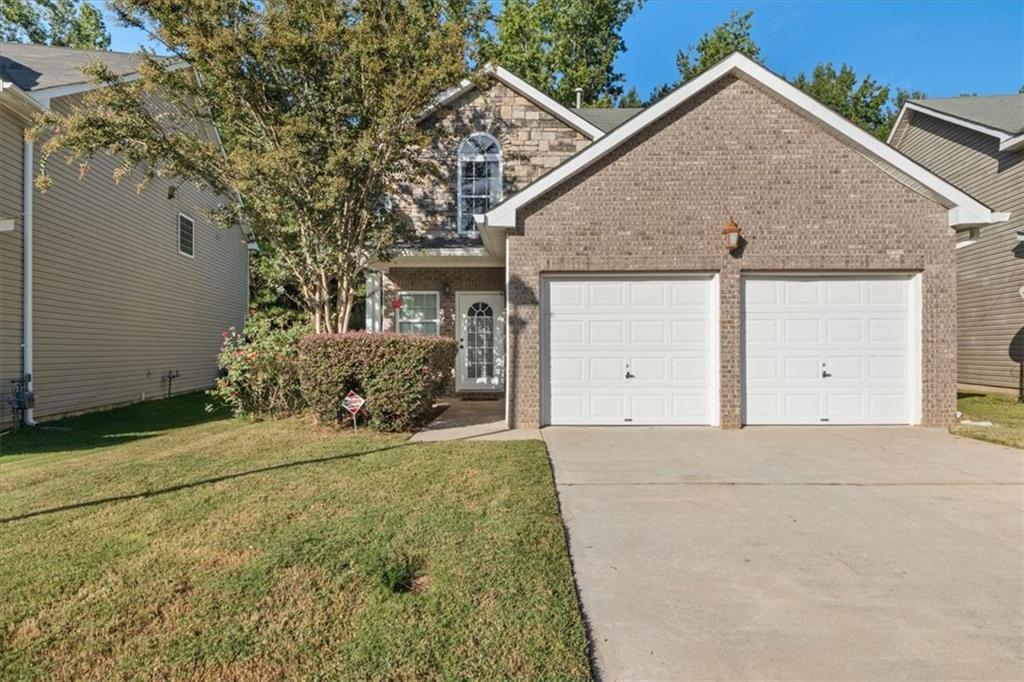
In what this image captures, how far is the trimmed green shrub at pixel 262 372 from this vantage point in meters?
8.70

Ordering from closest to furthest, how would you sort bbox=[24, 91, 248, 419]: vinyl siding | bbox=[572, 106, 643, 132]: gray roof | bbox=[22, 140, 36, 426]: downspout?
1. bbox=[22, 140, 36, 426]: downspout
2. bbox=[24, 91, 248, 419]: vinyl siding
3. bbox=[572, 106, 643, 132]: gray roof

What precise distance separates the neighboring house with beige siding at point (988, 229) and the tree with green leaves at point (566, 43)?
14203 mm

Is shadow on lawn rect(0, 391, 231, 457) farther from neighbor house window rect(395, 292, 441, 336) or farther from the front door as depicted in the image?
the front door

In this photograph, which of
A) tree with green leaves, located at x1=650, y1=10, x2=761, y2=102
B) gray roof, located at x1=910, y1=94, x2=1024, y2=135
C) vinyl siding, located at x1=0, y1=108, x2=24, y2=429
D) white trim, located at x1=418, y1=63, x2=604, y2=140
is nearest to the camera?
vinyl siding, located at x1=0, y1=108, x2=24, y2=429

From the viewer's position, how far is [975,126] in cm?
1311

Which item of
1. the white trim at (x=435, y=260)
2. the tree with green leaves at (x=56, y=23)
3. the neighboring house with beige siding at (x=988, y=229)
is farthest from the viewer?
the tree with green leaves at (x=56, y=23)

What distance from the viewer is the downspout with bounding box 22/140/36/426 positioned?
8852 mm

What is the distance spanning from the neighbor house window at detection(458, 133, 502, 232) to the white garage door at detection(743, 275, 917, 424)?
5.87 m

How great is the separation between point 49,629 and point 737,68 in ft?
30.8

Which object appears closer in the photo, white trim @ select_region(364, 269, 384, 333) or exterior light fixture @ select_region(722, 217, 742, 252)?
exterior light fixture @ select_region(722, 217, 742, 252)

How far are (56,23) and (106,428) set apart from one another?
911 inches

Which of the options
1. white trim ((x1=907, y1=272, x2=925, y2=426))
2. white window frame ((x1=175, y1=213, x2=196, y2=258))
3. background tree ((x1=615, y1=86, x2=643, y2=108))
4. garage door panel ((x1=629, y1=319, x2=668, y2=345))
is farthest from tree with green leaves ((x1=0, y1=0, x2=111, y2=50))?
white trim ((x1=907, y1=272, x2=925, y2=426))

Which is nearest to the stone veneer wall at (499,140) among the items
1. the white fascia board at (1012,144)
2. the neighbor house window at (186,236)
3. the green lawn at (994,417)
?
the neighbor house window at (186,236)

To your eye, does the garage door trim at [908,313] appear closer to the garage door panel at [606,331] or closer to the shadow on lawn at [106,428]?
the garage door panel at [606,331]
